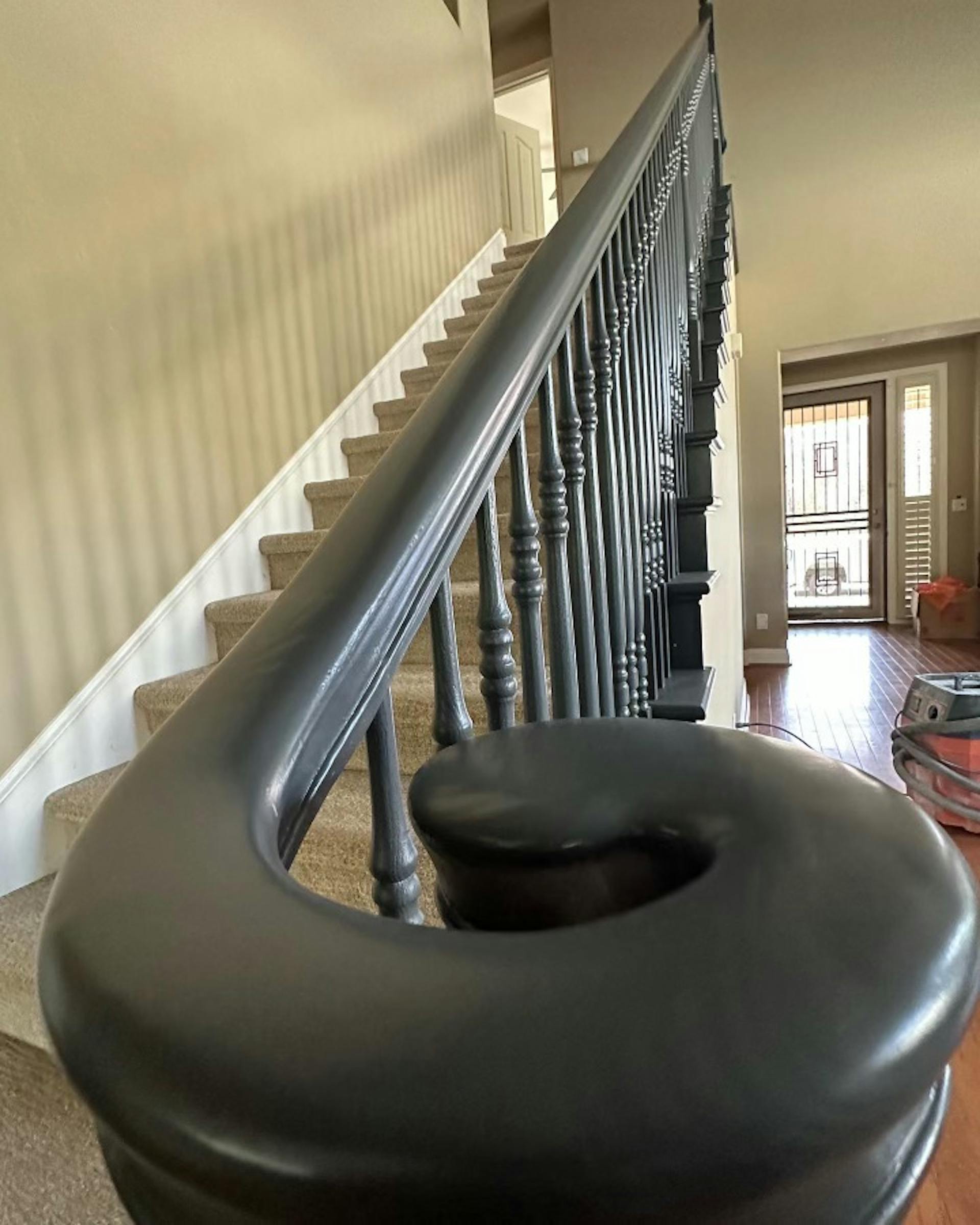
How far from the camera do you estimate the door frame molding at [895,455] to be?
6453 mm

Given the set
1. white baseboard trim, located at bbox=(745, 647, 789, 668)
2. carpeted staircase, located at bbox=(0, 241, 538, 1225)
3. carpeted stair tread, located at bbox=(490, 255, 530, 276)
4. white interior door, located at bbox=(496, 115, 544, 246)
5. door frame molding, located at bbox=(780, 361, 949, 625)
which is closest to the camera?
carpeted staircase, located at bbox=(0, 241, 538, 1225)

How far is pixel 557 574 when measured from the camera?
0.98 meters

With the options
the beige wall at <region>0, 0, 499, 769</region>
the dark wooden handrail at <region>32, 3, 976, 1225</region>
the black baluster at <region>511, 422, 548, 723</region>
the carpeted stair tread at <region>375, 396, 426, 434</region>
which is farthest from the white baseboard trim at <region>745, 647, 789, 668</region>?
the dark wooden handrail at <region>32, 3, 976, 1225</region>

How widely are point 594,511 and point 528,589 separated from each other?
30 centimetres

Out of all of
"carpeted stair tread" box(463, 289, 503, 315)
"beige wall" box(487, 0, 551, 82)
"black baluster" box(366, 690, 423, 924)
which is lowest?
"black baluster" box(366, 690, 423, 924)

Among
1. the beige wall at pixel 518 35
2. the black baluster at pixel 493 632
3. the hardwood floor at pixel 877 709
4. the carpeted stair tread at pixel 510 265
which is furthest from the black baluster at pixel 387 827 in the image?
the beige wall at pixel 518 35

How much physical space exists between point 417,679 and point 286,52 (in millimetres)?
2520

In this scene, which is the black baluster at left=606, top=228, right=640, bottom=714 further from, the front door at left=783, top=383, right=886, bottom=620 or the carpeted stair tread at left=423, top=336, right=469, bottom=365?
the front door at left=783, top=383, right=886, bottom=620

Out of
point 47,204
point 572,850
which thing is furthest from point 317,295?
point 572,850

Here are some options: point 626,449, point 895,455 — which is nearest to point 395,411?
point 626,449

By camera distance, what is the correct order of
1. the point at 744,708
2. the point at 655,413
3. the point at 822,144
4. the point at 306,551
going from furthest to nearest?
the point at 822,144 < the point at 744,708 < the point at 306,551 < the point at 655,413

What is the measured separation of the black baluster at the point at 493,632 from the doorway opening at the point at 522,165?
15.3ft

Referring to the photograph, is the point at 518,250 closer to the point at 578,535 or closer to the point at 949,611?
the point at 578,535

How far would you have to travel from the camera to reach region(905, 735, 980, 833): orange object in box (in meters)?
2.53
